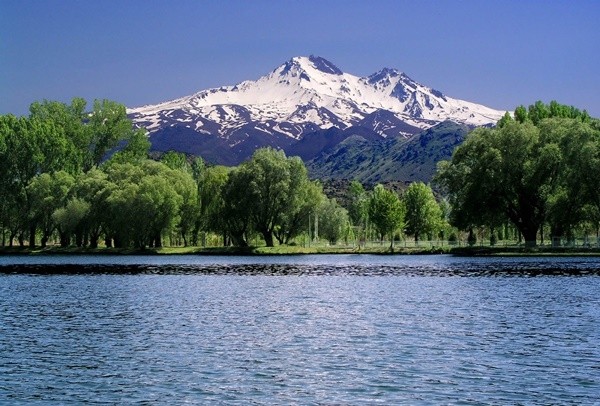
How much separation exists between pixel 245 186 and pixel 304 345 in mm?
100553

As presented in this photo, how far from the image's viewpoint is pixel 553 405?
2102 centimetres

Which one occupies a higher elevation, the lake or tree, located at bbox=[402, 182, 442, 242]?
tree, located at bbox=[402, 182, 442, 242]

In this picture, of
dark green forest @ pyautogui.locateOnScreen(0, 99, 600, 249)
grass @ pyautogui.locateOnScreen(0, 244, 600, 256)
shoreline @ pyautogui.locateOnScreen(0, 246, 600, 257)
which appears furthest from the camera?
grass @ pyautogui.locateOnScreen(0, 244, 600, 256)

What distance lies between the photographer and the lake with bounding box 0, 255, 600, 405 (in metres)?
23.2

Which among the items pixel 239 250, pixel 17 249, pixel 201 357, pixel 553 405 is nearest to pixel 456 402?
pixel 553 405

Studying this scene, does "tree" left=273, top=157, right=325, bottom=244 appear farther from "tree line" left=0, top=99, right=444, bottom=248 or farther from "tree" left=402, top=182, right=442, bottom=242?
"tree" left=402, top=182, right=442, bottom=242

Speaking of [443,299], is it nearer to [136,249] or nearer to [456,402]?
[456,402]

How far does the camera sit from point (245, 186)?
132 m

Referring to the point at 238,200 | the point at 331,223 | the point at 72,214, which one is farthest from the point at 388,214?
the point at 72,214

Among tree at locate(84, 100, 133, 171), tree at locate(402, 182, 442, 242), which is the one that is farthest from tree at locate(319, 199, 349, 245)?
tree at locate(84, 100, 133, 171)

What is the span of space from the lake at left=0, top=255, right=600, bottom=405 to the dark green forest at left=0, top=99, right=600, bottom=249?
2062 inches

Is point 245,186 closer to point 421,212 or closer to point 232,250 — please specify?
point 232,250

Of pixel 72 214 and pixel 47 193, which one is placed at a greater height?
pixel 47 193

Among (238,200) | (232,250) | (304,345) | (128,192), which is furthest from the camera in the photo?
(232,250)
